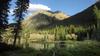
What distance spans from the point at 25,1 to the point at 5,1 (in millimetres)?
9593

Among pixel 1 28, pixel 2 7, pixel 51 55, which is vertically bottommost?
pixel 51 55

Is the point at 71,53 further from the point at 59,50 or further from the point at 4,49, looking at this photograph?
the point at 4,49

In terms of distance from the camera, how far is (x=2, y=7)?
125ft

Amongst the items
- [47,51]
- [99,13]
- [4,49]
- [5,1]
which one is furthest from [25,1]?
[99,13]

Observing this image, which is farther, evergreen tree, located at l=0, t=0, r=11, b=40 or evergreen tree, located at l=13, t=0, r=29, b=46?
evergreen tree, located at l=13, t=0, r=29, b=46

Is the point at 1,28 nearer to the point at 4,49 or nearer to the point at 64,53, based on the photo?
the point at 4,49

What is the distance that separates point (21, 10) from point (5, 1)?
29.9 ft

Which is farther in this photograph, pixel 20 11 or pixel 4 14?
pixel 20 11

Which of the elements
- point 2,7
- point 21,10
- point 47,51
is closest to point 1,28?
point 2,7

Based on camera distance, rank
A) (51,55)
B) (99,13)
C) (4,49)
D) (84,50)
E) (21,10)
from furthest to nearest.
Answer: (99,13) → (21,10) → (4,49) → (84,50) → (51,55)

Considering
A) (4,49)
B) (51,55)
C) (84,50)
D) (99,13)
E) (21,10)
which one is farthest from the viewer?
(99,13)

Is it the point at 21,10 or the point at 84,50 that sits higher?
the point at 21,10

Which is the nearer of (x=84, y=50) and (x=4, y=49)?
(x=84, y=50)

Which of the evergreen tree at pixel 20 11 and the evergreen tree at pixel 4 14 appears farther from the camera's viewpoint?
the evergreen tree at pixel 20 11
